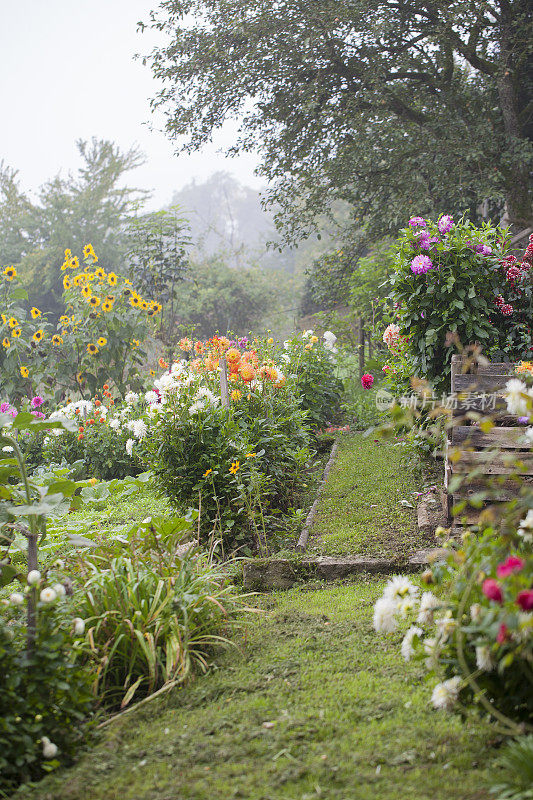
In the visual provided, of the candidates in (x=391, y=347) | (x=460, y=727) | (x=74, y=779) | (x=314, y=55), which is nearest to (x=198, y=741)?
(x=74, y=779)

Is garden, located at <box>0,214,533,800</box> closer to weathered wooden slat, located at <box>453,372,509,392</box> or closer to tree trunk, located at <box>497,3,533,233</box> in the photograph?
weathered wooden slat, located at <box>453,372,509,392</box>

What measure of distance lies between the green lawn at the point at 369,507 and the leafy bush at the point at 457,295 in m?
0.82

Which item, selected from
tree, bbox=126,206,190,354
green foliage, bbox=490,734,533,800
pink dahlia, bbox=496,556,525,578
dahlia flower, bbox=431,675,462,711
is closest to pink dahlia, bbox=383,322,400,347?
dahlia flower, bbox=431,675,462,711

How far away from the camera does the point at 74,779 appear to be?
1499 millimetres

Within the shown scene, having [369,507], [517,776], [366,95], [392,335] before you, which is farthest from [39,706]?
[366,95]

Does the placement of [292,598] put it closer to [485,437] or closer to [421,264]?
[485,437]

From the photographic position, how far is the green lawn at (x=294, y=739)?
4.69 ft

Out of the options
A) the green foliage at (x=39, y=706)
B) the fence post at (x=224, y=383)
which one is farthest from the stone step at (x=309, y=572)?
the green foliage at (x=39, y=706)

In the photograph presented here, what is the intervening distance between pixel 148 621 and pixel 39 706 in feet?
1.85

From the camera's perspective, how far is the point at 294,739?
1.64 metres

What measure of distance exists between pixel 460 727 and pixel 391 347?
365 centimetres

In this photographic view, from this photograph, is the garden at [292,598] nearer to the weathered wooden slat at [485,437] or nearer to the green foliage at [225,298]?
the weathered wooden slat at [485,437]

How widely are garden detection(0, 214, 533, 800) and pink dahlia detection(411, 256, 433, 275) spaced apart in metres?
0.01

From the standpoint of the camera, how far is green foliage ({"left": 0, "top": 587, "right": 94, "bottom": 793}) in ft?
4.99
